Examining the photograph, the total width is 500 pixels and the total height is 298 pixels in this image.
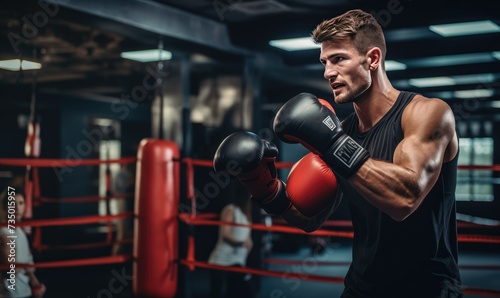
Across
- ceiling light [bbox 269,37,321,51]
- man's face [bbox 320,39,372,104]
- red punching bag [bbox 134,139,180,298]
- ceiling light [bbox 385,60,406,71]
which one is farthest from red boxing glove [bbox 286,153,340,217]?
ceiling light [bbox 385,60,406,71]

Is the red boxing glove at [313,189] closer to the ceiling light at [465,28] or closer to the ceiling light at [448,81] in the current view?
the ceiling light at [465,28]

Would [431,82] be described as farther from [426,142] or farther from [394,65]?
[426,142]

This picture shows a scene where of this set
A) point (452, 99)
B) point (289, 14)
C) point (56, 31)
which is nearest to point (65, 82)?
point (56, 31)

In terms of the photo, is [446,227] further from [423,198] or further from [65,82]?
[65,82]

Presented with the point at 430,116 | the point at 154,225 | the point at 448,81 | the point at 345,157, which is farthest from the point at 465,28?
the point at 345,157

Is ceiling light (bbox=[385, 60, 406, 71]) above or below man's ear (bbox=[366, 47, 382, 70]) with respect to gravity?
above

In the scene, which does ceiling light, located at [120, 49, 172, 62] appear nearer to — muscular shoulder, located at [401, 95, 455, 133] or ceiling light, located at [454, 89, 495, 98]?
muscular shoulder, located at [401, 95, 455, 133]

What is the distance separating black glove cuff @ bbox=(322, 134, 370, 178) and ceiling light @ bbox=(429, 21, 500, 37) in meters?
3.57

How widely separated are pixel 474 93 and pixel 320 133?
7.91m

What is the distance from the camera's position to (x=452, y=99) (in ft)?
29.5

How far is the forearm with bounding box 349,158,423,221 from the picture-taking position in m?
1.29

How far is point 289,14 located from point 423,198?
10.9 ft

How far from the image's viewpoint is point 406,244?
4.71ft

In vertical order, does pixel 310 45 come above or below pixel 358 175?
above
